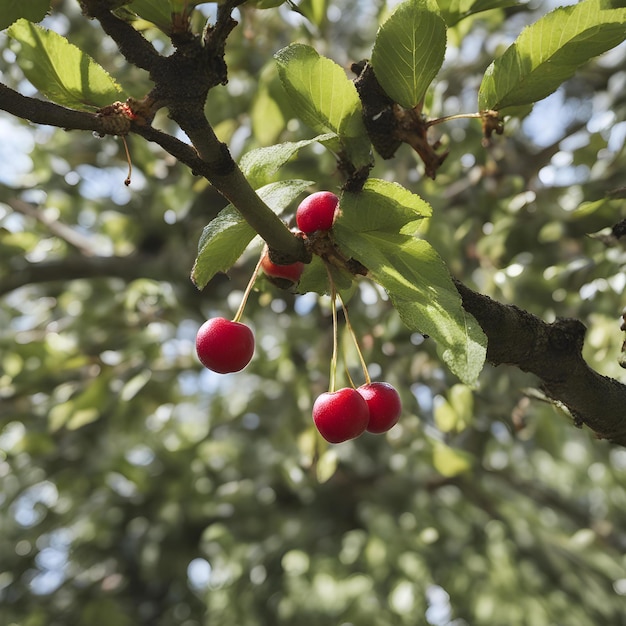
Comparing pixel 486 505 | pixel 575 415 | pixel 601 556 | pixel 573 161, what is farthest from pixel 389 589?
pixel 575 415

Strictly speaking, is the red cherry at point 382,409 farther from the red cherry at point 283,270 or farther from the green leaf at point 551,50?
the green leaf at point 551,50

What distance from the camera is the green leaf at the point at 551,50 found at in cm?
69

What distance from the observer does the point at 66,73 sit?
645 millimetres

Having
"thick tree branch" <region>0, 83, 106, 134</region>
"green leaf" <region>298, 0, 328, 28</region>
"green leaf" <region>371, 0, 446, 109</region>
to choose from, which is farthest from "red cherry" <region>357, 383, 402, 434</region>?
"green leaf" <region>298, 0, 328, 28</region>

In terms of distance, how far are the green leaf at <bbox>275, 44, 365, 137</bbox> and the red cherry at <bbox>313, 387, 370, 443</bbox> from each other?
0.28 meters

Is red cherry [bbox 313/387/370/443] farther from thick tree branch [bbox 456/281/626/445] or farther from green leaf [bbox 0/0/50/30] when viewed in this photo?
green leaf [bbox 0/0/50/30]

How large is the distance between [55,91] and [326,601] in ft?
6.32

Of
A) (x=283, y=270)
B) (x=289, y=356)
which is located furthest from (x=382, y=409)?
(x=289, y=356)

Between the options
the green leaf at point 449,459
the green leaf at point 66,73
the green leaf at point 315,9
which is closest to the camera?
the green leaf at point 66,73

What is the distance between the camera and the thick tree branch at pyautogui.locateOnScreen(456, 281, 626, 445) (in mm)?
747

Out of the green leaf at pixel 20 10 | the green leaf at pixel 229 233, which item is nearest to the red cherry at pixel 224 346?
the green leaf at pixel 229 233

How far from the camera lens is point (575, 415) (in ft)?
2.61

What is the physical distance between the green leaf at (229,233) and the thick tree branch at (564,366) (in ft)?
0.80

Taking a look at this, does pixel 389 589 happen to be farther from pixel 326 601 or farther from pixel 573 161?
pixel 573 161
